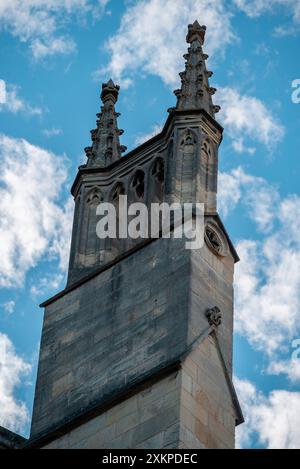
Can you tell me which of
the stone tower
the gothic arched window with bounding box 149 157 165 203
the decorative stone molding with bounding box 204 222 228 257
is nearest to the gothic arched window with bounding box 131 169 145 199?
the stone tower

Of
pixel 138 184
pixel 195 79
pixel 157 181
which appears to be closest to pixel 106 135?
pixel 138 184

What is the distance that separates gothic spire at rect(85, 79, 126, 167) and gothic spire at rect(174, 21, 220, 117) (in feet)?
6.24

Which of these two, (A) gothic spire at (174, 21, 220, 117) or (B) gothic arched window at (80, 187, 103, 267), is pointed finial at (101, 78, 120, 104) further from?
(B) gothic arched window at (80, 187, 103, 267)

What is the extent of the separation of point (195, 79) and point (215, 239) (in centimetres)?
425

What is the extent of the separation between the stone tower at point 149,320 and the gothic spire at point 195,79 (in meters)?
0.03

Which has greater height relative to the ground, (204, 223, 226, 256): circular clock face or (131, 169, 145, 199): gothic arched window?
(131, 169, 145, 199): gothic arched window

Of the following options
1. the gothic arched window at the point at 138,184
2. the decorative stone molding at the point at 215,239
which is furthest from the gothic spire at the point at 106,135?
the decorative stone molding at the point at 215,239

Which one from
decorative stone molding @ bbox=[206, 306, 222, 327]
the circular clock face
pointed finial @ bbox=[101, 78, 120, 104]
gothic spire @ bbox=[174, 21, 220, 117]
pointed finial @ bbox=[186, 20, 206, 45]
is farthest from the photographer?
pointed finial @ bbox=[101, 78, 120, 104]

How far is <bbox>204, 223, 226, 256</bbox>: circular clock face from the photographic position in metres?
27.9

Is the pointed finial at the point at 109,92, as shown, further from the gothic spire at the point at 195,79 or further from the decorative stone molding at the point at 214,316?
the decorative stone molding at the point at 214,316

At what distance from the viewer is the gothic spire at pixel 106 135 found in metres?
32.0

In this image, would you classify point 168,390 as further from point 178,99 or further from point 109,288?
point 178,99

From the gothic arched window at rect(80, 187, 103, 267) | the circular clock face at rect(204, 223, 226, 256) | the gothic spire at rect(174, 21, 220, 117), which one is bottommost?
the circular clock face at rect(204, 223, 226, 256)
